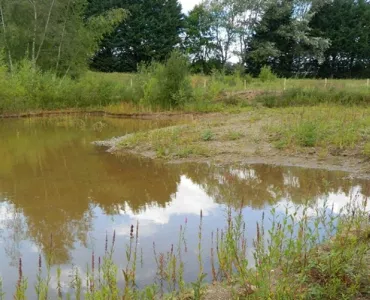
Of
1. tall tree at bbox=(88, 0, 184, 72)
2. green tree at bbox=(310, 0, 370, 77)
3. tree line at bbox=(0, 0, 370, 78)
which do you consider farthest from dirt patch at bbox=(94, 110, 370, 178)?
green tree at bbox=(310, 0, 370, 77)

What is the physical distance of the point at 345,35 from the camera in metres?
37.8

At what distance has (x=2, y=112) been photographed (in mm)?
19781

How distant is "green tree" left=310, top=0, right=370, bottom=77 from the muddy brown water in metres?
33.2

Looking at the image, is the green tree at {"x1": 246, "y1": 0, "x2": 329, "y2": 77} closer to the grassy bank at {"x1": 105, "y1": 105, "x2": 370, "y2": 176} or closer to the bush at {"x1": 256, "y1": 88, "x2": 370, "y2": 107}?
the bush at {"x1": 256, "y1": 88, "x2": 370, "y2": 107}

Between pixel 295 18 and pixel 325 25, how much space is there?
4.76 metres

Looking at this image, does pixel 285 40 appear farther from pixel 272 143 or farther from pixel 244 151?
pixel 244 151

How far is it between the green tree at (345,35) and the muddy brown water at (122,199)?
3317 cm

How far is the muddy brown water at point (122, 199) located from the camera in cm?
481

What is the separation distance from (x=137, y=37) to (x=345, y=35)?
18.9m

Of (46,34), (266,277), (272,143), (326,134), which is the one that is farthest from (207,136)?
(46,34)

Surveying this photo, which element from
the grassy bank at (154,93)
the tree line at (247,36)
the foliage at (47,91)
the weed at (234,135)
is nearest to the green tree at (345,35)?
the tree line at (247,36)

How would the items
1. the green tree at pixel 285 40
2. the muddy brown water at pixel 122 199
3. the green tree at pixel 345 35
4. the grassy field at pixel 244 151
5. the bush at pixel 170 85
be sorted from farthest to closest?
the green tree at pixel 345 35, the green tree at pixel 285 40, the bush at pixel 170 85, the muddy brown water at pixel 122 199, the grassy field at pixel 244 151

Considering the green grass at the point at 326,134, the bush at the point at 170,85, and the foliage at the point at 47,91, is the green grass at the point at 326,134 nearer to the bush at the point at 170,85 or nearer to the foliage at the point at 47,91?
the bush at the point at 170,85

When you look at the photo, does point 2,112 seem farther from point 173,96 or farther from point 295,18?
point 295,18
